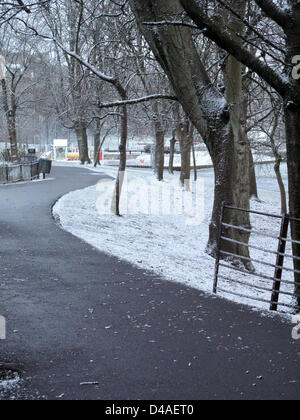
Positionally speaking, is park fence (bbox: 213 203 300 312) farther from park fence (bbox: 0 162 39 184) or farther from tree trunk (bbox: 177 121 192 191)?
park fence (bbox: 0 162 39 184)

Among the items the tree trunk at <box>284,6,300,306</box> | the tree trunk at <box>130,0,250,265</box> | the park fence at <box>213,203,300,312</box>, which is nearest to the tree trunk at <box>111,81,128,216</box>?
the park fence at <box>213,203,300,312</box>

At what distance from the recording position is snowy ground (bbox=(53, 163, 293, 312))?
375 inches

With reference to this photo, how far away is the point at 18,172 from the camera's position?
1021 inches

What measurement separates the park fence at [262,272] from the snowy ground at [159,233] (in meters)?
0.05

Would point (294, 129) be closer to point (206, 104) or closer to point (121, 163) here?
point (206, 104)

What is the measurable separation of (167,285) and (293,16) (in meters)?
4.24

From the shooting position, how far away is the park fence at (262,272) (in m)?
7.04

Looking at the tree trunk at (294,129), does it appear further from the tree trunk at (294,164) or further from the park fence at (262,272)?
the park fence at (262,272)

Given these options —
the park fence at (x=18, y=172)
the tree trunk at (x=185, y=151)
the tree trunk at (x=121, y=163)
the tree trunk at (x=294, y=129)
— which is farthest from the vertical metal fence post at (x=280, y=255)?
the tree trunk at (x=185, y=151)

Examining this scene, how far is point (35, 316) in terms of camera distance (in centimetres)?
625

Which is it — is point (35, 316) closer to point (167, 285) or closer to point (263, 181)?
point (167, 285)

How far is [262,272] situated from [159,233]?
366 cm

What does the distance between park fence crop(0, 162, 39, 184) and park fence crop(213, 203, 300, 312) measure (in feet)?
39.2

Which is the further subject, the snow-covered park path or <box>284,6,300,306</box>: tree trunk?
<box>284,6,300,306</box>: tree trunk
